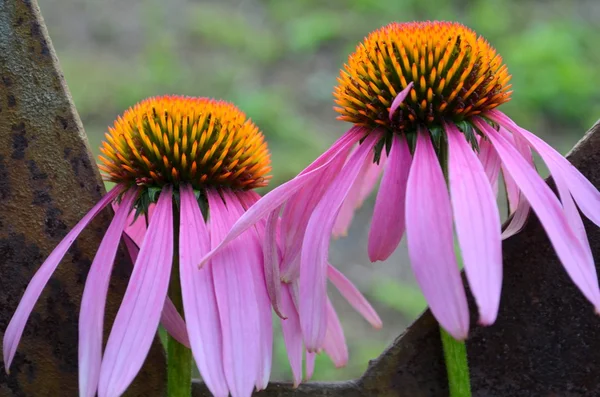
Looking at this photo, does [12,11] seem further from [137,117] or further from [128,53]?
[128,53]

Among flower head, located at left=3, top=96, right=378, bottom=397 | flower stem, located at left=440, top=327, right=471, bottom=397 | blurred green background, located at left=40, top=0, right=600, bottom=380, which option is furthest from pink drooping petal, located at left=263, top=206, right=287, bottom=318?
blurred green background, located at left=40, top=0, right=600, bottom=380

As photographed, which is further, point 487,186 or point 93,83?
point 93,83

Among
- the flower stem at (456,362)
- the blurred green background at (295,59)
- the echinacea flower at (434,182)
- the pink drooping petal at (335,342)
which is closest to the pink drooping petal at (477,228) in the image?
the echinacea flower at (434,182)

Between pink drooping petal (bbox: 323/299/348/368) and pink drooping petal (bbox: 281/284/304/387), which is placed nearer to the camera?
pink drooping petal (bbox: 281/284/304/387)

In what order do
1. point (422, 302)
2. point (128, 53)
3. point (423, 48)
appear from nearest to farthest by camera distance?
1. point (423, 48)
2. point (422, 302)
3. point (128, 53)

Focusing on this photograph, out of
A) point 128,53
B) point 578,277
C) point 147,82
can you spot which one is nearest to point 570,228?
point 578,277

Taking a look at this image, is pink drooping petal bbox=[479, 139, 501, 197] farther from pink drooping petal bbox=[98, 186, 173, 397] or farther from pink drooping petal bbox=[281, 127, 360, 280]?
pink drooping petal bbox=[98, 186, 173, 397]

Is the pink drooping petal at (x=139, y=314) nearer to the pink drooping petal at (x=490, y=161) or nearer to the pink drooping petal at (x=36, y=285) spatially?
the pink drooping petal at (x=36, y=285)

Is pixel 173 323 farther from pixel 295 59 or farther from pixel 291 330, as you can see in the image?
pixel 295 59
